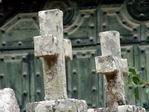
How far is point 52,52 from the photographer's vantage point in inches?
131

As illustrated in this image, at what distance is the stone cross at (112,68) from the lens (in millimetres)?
3730

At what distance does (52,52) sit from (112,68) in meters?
0.52

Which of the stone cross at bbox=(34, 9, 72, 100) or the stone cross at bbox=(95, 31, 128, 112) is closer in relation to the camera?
the stone cross at bbox=(34, 9, 72, 100)

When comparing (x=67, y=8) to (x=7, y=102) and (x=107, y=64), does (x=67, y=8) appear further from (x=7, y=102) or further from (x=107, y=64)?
(x=7, y=102)

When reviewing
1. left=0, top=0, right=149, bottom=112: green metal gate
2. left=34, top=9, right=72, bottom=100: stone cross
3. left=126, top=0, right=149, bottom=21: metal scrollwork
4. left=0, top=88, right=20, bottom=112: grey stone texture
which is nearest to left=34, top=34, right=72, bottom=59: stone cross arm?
left=34, top=9, right=72, bottom=100: stone cross

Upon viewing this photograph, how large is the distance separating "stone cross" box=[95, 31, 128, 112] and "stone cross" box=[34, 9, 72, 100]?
0.37 metres

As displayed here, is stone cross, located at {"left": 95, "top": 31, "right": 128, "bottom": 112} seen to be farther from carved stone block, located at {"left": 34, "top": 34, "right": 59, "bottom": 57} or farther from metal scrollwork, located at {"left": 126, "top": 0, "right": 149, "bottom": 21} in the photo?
metal scrollwork, located at {"left": 126, "top": 0, "right": 149, "bottom": 21}

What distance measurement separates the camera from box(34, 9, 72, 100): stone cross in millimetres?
3332

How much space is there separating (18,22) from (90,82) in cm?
94

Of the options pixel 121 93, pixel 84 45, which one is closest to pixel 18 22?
pixel 84 45

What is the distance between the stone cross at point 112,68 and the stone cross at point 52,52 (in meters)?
0.37

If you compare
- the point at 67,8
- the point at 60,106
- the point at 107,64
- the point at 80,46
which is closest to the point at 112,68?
the point at 107,64

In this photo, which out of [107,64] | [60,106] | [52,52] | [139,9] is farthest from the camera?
[139,9]

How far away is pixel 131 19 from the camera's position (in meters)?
6.54
